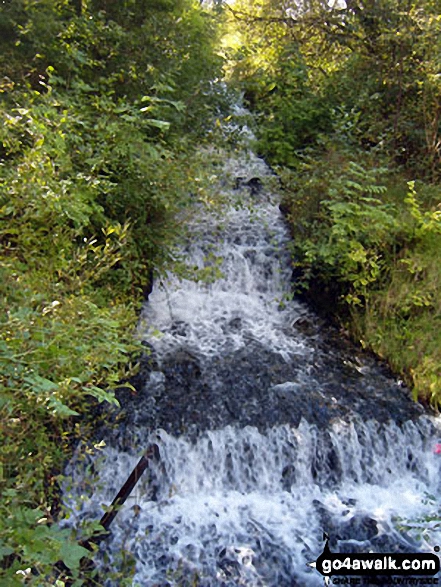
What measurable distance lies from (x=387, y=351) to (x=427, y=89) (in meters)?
4.96

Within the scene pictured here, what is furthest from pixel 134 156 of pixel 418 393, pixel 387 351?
pixel 418 393

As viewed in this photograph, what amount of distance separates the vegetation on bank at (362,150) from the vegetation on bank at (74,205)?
7.62ft

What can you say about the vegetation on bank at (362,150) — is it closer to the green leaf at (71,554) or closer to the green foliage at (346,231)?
the green foliage at (346,231)

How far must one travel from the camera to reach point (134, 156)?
548 centimetres

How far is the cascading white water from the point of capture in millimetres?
3918

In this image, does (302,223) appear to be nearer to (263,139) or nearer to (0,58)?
(263,139)

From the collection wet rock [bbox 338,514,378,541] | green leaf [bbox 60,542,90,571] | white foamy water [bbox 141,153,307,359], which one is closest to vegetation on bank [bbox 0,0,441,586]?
green leaf [bbox 60,542,90,571]

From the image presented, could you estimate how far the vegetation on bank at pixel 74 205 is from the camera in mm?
2801

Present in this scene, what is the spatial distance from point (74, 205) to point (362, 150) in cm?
600

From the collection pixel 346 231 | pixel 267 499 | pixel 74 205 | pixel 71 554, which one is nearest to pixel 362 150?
pixel 346 231

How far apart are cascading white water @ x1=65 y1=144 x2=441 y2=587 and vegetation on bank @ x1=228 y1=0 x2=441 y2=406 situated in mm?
787

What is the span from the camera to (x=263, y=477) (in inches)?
185

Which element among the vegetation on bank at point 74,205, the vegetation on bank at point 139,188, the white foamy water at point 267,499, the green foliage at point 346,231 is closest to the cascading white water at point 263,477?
the white foamy water at point 267,499

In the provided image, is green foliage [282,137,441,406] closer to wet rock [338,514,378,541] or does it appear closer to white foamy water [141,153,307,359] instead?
white foamy water [141,153,307,359]
